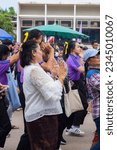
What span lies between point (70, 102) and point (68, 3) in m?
40.6

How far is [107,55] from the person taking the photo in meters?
2.53

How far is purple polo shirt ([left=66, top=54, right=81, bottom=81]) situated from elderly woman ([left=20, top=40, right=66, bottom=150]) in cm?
255

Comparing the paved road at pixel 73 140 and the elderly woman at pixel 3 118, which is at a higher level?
the elderly woman at pixel 3 118

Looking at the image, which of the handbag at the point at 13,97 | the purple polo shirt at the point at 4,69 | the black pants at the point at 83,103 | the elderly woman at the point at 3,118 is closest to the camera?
the purple polo shirt at the point at 4,69

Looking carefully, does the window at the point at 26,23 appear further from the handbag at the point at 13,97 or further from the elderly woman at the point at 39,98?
the elderly woman at the point at 39,98

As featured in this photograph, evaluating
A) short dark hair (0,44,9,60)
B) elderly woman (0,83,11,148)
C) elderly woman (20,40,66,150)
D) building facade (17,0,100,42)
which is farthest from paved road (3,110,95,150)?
building facade (17,0,100,42)

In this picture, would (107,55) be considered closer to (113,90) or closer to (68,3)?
(113,90)

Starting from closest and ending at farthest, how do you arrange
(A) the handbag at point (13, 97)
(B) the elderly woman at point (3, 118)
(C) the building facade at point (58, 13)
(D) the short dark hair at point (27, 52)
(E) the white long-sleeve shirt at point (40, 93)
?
(E) the white long-sleeve shirt at point (40, 93) < (D) the short dark hair at point (27, 52) < (B) the elderly woman at point (3, 118) < (A) the handbag at point (13, 97) < (C) the building facade at point (58, 13)

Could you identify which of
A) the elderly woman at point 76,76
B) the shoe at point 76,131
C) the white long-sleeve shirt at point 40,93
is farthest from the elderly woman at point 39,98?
the shoe at point 76,131

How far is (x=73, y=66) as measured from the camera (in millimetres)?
6945

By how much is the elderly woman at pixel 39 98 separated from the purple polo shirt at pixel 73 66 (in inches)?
100

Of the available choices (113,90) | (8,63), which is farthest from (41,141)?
(113,90)

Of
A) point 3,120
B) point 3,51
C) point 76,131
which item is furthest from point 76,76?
point 3,120

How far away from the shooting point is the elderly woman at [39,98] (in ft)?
13.5
